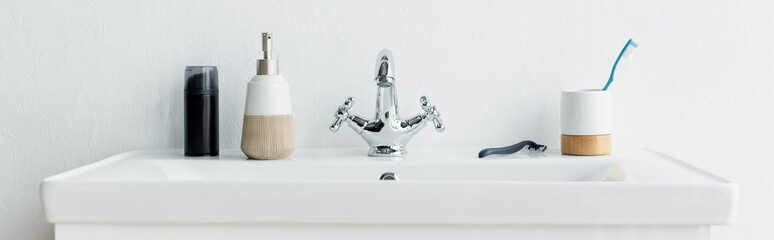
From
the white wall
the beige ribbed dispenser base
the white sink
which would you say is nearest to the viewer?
the white sink

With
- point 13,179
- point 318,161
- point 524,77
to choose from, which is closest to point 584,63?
point 524,77

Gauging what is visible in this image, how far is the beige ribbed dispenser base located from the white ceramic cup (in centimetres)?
42

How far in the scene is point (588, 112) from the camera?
107 cm

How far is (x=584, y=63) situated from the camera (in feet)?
3.81

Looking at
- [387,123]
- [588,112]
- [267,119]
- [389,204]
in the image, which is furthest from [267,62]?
[588,112]

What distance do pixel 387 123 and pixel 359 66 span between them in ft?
0.40

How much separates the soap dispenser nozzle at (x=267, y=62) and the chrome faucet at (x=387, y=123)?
115mm

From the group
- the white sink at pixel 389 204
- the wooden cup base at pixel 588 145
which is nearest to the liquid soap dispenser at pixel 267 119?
the white sink at pixel 389 204

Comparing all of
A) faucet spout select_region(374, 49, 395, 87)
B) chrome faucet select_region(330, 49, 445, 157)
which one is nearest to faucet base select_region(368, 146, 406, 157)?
chrome faucet select_region(330, 49, 445, 157)

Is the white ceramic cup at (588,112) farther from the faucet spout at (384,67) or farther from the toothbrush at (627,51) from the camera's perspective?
the faucet spout at (384,67)

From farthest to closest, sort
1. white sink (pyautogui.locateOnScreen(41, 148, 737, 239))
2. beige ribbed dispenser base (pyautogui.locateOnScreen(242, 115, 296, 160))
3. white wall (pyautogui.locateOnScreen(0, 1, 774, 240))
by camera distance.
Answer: white wall (pyautogui.locateOnScreen(0, 1, 774, 240))
beige ribbed dispenser base (pyautogui.locateOnScreen(242, 115, 296, 160))
white sink (pyautogui.locateOnScreen(41, 148, 737, 239))

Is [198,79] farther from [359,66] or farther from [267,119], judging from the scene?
[359,66]

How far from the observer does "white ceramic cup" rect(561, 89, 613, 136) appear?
3.49ft

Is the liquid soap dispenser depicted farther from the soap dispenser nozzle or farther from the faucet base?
the faucet base
